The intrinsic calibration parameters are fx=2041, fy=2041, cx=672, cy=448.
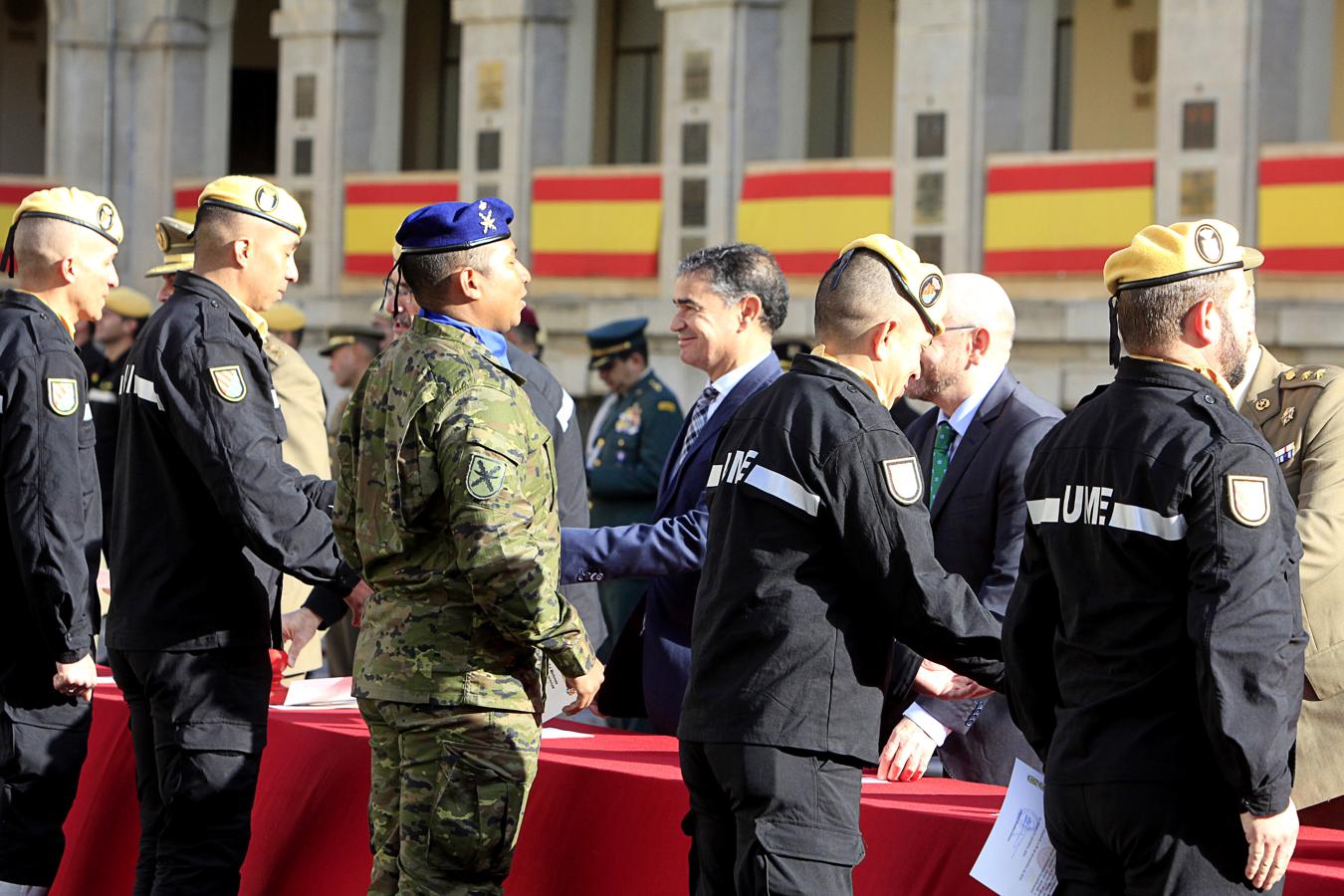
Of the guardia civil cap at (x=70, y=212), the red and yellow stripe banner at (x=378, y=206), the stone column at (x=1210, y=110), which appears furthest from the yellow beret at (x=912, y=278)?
the red and yellow stripe banner at (x=378, y=206)

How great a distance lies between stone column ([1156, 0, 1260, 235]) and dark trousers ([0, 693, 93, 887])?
9311mm

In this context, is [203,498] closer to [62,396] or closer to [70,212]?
[62,396]

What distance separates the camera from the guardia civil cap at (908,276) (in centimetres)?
372

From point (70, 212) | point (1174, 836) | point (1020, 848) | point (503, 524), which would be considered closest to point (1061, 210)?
point (70, 212)

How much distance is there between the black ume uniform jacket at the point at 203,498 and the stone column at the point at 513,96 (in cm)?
1203

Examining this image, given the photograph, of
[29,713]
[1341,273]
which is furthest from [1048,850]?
[1341,273]

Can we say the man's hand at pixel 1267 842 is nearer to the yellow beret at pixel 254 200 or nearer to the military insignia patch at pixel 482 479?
the military insignia patch at pixel 482 479

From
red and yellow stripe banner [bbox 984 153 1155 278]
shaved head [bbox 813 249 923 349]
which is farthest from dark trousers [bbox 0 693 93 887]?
red and yellow stripe banner [bbox 984 153 1155 278]

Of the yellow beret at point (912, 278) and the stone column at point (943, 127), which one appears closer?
the yellow beret at point (912, 278)

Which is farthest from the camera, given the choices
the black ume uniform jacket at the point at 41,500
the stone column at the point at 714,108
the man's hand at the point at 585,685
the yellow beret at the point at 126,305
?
the stone column at the point at 714,108

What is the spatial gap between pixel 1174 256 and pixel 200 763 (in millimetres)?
2408

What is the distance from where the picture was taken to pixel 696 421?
5078 mm

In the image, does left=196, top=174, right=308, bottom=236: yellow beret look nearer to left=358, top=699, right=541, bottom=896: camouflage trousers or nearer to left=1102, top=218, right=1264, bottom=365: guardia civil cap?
left=358, top=699, right=541, bottom=896: camouflage trousers

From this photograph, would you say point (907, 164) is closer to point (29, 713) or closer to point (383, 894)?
point (29, 713)
